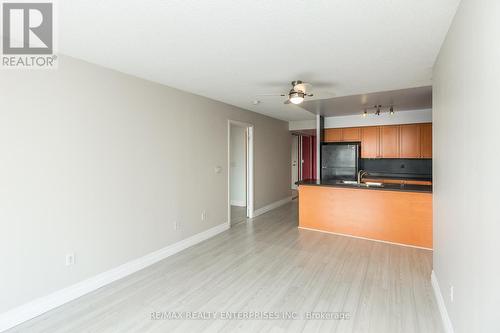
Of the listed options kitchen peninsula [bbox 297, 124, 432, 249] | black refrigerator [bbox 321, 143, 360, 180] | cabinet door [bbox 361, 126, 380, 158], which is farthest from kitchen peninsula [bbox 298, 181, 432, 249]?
cabinet door [bbox 361, 126, 380, 158]

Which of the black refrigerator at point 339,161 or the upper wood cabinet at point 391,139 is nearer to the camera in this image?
the upper wood cabinet at point 391,139

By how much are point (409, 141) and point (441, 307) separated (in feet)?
13.9

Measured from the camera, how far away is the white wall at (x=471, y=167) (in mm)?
1128

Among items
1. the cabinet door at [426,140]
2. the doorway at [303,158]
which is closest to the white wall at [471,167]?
the cabinet door at [426,140]

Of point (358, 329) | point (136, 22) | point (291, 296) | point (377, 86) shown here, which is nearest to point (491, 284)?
point (358, 329)

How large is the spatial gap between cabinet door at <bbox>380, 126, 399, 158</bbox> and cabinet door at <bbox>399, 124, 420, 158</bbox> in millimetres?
87

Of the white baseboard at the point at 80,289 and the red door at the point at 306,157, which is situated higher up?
the red door at the point at 306,157

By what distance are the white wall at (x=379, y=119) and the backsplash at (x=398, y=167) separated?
0.87 metres

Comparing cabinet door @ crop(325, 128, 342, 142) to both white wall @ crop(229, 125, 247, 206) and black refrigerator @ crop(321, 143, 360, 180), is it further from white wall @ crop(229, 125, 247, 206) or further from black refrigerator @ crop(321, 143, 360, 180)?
white wall @ crop(229, 125, 247, 206)

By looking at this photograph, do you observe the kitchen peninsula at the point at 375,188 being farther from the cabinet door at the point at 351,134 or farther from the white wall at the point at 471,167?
the white wall at the point at 471,167

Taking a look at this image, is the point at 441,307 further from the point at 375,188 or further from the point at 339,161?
the point at 339,161

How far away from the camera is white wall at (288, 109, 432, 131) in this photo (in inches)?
215

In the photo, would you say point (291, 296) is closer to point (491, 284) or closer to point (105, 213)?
point (491, 284)

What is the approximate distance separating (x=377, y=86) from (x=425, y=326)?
293 centimetres
